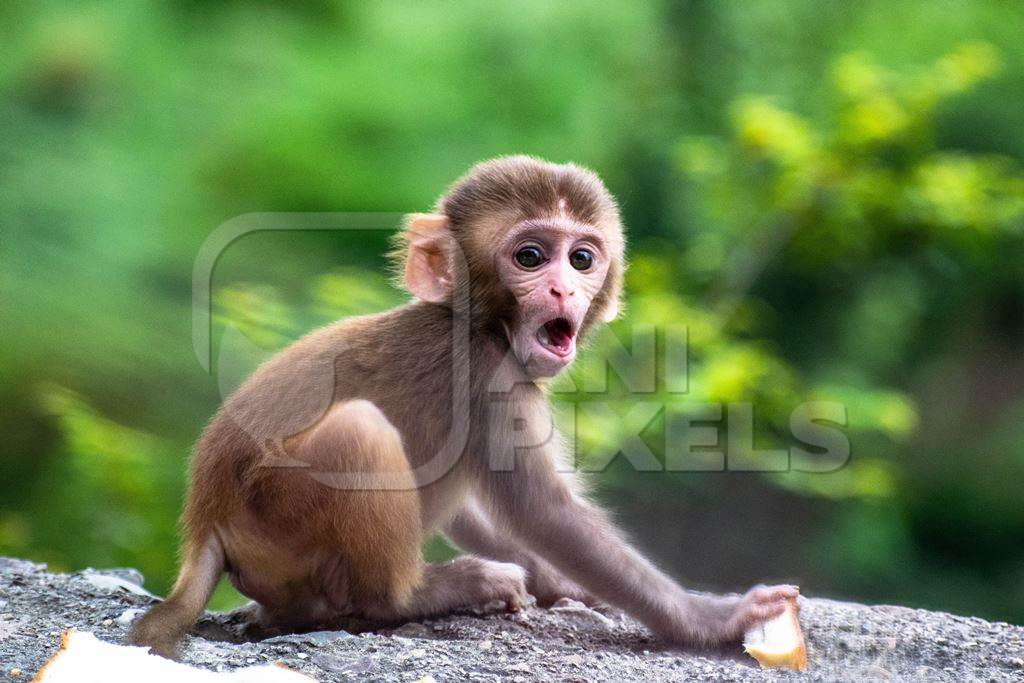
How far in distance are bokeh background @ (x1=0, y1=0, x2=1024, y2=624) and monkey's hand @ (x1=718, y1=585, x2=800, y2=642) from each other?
293 cm

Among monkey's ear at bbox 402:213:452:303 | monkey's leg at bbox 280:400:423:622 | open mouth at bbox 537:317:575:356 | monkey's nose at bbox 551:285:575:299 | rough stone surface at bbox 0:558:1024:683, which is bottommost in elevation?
rough stone surface at bbox 0:558:1024:683

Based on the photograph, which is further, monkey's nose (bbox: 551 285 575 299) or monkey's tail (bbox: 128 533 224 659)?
monkey's nose (bbox: 551 285 575 299)

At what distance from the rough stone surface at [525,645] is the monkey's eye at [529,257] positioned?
4.47 feet

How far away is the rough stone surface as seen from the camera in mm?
4055

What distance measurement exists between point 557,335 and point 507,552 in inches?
42.9

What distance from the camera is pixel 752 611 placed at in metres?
4.73

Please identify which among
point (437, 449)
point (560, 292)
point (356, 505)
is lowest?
point (356, 505)

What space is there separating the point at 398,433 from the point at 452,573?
2.13 ft

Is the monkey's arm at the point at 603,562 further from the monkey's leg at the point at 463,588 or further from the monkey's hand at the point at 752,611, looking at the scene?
the monkey's leg at the point at 463,588

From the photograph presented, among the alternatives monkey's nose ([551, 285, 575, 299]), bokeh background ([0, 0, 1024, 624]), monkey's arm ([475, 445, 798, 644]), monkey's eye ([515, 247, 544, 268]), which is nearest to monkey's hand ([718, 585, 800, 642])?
monkey's arm ([475, 445, 798, 644])

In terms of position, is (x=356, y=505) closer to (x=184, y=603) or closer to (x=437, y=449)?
(x=437, y=449)

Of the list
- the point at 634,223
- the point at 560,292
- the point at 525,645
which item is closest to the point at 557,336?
the point at 560,292

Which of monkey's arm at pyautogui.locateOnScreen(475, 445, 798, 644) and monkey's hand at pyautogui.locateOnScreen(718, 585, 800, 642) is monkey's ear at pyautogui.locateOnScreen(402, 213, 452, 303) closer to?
monkey's arm at pyautogui.locateOnScreen(475, 445, 798, 644)

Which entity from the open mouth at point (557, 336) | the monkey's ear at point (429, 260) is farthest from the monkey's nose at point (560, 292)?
the monkey's ear at point (429, 260)
